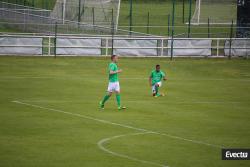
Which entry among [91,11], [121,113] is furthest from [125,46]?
[121,113]

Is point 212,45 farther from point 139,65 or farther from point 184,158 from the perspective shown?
point 184,158

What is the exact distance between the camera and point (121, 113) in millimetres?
27922

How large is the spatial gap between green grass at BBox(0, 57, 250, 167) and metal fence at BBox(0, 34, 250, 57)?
114cm

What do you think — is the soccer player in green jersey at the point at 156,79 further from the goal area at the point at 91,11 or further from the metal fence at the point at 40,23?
the goal area at the point at 91,11

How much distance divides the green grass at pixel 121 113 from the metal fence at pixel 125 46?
114cm

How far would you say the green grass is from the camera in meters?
20.2

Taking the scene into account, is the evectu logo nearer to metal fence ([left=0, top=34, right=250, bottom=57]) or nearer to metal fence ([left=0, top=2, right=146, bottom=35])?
metal fence ([left=0, top=34, right=250, bottom=57])

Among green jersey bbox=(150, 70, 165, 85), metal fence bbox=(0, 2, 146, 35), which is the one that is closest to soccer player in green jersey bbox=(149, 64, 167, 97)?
green jersey bbox=(150, 70, 165, 85)

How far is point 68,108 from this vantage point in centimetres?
2919

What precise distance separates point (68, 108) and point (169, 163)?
10695 millimetres

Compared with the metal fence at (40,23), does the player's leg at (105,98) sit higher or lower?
lower

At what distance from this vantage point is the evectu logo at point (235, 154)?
1938 centimetres

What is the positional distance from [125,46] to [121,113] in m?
22.4

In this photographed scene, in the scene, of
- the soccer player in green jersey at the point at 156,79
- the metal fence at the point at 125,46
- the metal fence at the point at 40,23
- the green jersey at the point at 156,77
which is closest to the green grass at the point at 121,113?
the soccer player in green jersey at the point at 156,79
